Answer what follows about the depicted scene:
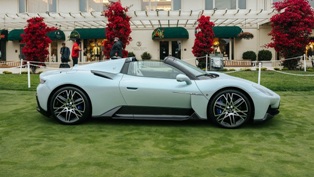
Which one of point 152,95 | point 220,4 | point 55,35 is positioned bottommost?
point 152,95

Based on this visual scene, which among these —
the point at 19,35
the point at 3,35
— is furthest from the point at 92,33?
the point at 3,35

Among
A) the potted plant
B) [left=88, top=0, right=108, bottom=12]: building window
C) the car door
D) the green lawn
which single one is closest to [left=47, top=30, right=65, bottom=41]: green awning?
[left=88, top=0, right=108, bottom=12]: building window

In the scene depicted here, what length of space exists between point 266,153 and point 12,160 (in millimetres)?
3005

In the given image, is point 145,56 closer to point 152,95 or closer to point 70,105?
point 70,105

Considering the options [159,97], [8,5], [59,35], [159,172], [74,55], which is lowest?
[159,172]

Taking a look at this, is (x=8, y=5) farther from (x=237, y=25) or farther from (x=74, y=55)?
(x=237, y=25)

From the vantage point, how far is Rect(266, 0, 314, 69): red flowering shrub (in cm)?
2062

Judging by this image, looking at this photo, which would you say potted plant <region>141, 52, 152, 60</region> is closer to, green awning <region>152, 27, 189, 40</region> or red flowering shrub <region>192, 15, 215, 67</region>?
green awning <region>152, 27, 189, 40</region>

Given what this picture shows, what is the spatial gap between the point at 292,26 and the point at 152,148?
62.9 ft

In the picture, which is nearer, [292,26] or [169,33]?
[292,26]

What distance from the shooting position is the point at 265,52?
25781 mm

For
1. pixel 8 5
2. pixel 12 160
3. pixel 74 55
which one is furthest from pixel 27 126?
pixel 8 5

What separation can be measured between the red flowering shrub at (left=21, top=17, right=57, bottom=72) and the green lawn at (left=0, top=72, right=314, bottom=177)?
14564mm

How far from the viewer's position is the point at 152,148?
4.28 metres
